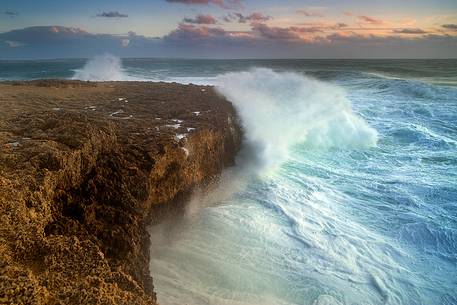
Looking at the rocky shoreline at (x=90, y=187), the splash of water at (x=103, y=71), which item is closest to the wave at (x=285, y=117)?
the rocky shoreline at (x=90, y=187)

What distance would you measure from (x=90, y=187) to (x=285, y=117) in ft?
34.6

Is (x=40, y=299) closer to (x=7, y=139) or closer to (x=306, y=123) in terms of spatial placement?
(x=7, y=139)

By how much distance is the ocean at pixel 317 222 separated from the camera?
17.7 ft

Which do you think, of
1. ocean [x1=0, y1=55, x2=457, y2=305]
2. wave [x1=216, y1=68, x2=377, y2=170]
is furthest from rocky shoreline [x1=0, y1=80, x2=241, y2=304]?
wave [x1=216, y1=68, x2=377, y2=170]

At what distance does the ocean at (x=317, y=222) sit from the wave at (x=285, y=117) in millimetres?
61

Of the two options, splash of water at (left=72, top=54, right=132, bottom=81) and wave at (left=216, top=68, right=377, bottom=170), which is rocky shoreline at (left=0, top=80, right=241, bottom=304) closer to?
wave at (left=216, top=68, right=377, bottom=170)

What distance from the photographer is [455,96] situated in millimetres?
21797

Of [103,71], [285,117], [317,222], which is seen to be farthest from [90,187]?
[103,71]

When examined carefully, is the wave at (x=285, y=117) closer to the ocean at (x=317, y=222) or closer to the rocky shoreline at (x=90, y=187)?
the ocean at (x=317, y=222)

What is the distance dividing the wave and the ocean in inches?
2.4

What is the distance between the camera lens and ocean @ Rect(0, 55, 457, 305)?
5391mm

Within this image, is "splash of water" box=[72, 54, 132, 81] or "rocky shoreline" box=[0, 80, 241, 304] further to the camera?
"splash of water" box=[72, 54, 132, 81]

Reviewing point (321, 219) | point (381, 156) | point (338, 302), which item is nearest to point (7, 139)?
point (338, 302)

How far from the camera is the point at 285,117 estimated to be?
14.1 m
